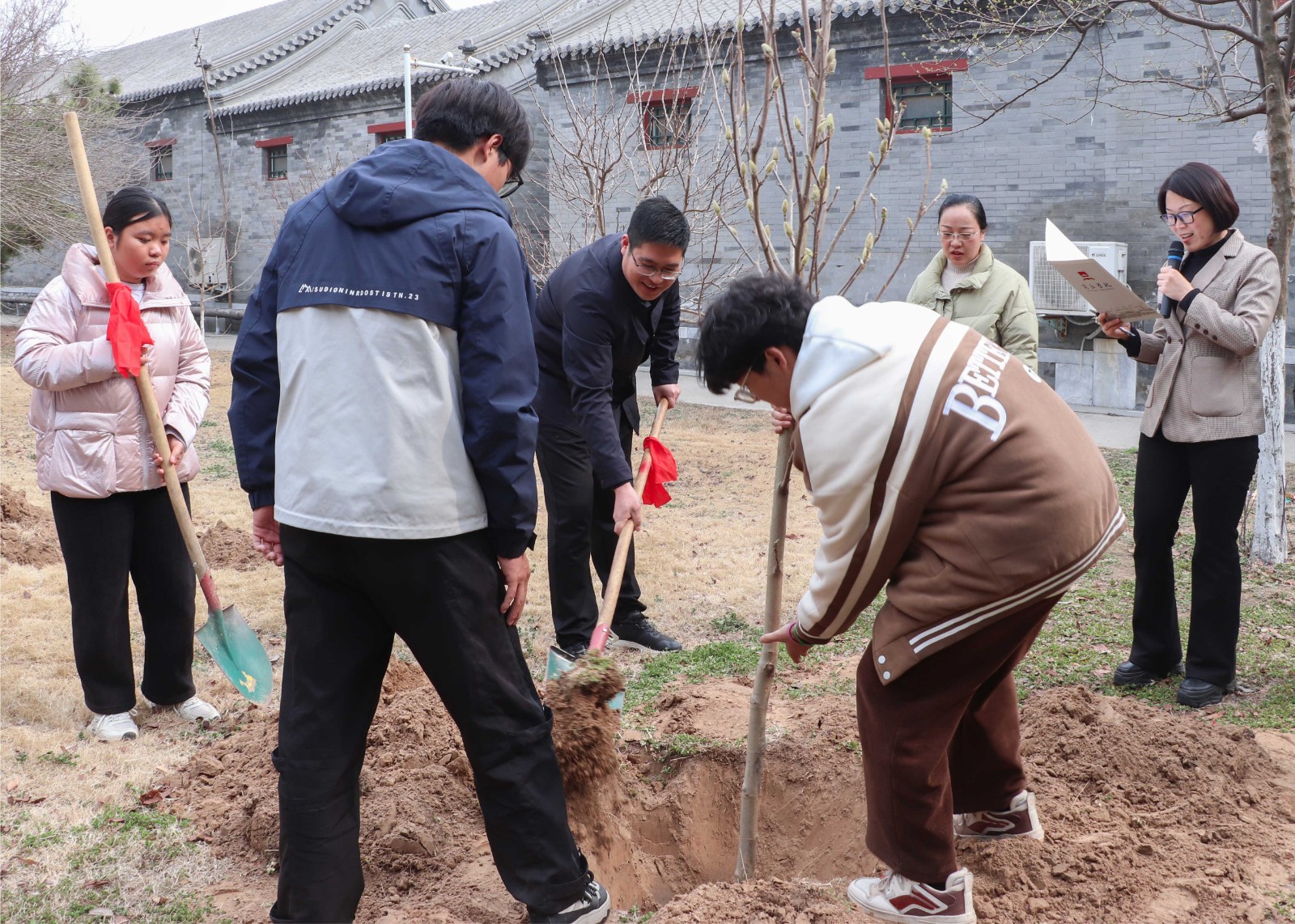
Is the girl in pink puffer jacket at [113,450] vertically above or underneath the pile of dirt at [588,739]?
above

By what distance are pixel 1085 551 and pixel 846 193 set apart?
12599 mm

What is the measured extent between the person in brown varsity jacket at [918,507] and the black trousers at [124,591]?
7.62ft

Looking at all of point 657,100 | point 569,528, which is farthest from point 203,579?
point 657,100

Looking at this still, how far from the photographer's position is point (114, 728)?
3.67 metres

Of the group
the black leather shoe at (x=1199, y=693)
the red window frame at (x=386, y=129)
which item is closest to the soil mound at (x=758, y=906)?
the black leather shoe at (x=1199, y=693)

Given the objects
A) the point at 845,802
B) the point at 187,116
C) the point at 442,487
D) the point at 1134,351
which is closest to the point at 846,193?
the point at 1134,351

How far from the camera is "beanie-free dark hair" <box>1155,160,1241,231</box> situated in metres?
3.71

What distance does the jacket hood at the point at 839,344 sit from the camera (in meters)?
2.17

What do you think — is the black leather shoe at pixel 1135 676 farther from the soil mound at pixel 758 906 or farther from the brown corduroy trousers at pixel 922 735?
the soil mound at pixel 758 906

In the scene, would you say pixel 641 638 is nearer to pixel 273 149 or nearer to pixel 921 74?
pixel 921 74

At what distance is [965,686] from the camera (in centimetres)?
237

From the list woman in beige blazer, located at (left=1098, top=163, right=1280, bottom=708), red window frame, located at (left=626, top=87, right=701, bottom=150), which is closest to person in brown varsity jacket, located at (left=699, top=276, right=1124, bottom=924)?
woman in beige blazer, located at (left=1098, top=163, right=1280, bottom=708)

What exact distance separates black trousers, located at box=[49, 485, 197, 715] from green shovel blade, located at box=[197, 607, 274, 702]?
6.4 inches

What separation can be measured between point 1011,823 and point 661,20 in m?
14.7
